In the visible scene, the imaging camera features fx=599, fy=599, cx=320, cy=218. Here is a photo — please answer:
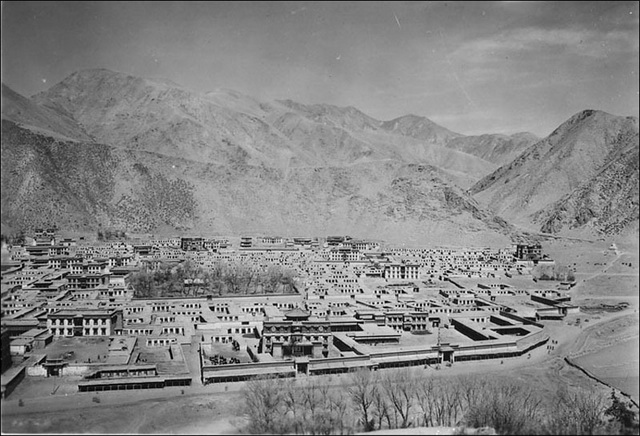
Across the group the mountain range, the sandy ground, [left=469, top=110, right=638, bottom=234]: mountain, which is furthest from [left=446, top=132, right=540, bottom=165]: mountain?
the sandy ground

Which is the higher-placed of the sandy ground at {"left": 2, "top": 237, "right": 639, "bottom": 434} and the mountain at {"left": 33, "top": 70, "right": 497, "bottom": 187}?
the mountain at {"left": 33, "top": 70, "right": 497, "bottom": 187}

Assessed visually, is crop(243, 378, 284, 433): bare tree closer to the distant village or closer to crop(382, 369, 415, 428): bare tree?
crop(382, 369, 415, 428): bare tree

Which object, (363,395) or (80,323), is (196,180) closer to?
(80,323)

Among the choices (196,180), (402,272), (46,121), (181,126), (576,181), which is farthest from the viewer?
(181,126)

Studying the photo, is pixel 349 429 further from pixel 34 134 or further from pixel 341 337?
pixel 34 134

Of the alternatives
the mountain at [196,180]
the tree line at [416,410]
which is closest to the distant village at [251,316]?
the tree line at [416,410]

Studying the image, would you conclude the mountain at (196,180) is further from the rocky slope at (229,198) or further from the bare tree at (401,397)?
the bare tree at (401,397)

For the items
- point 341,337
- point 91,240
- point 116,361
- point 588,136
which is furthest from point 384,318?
point 588,136

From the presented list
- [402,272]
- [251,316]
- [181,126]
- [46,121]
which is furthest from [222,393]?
[181,126]

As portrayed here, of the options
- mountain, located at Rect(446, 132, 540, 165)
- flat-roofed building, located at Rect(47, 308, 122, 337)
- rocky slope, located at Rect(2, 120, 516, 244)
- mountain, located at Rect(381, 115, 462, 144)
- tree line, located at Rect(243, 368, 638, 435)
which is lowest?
tree line, located at Rect(243, 368, 638, 435)
